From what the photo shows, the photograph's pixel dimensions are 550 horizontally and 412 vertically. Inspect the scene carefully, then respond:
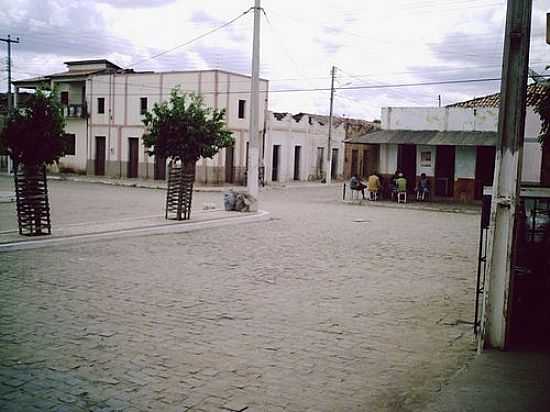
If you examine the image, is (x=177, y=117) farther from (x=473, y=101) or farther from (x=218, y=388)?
(x=473, y=101)

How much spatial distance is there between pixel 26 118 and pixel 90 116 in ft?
100

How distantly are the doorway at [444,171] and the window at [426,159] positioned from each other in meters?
0.31

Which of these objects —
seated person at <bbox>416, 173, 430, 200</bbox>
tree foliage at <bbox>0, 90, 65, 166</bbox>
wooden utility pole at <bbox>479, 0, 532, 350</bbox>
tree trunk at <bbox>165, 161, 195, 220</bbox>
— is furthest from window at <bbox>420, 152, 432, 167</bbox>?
wooden utility pole at <bbox>479, 0, 532, 350</bbox>

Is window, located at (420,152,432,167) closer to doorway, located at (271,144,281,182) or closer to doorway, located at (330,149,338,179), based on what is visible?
doorway, located at (271,144,281,182)

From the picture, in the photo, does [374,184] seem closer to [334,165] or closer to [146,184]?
[146,184]

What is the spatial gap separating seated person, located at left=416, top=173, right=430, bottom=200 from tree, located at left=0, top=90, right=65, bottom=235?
736 inches

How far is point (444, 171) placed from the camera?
27969mm

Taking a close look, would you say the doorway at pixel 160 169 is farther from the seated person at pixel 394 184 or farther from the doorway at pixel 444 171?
the doorway at pixel 444 171

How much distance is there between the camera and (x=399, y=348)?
19.9 feet

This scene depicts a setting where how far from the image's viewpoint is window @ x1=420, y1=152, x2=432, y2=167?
27964 millimetres

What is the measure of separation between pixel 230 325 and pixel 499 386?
297 cm

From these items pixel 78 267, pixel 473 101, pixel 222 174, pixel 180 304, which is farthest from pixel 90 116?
pixel 180 304

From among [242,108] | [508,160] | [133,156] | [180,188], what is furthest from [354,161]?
[508,160]

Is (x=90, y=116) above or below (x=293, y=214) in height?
above
